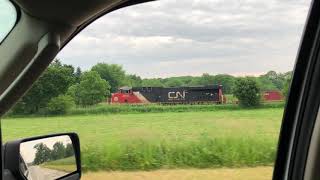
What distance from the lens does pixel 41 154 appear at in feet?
6.70

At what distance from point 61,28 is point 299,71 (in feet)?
3.41

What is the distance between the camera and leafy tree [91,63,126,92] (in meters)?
3.30

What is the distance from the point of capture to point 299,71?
1.77 m

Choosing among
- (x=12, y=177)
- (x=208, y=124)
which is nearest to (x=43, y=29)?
(x=12, y=177)

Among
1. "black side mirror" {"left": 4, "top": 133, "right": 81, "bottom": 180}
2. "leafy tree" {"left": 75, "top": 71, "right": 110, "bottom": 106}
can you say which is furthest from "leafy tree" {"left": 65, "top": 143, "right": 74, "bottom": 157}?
"leafy tree" {"left": 75, "top": 71, "right": 110, "bottom": 106}

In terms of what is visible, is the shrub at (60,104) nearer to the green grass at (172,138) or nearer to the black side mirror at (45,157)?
the green grass at (172,138)

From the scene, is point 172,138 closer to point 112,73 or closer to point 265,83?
point 112,73

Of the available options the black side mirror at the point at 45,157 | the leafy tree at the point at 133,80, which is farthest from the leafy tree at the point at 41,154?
the leafy tree at the point at 133,80

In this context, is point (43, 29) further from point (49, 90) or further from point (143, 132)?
point (143, 132)

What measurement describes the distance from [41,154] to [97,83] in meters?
1.39

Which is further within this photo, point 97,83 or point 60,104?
point 97,83

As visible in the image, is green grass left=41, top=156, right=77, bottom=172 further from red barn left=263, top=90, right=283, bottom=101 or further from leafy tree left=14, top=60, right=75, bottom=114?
red barn left=263, top=90, right=283, bottom=101

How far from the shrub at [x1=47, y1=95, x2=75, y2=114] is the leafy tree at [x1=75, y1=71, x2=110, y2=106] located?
0.06 meters

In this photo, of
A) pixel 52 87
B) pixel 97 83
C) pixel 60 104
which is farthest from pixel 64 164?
pixel 97 83
